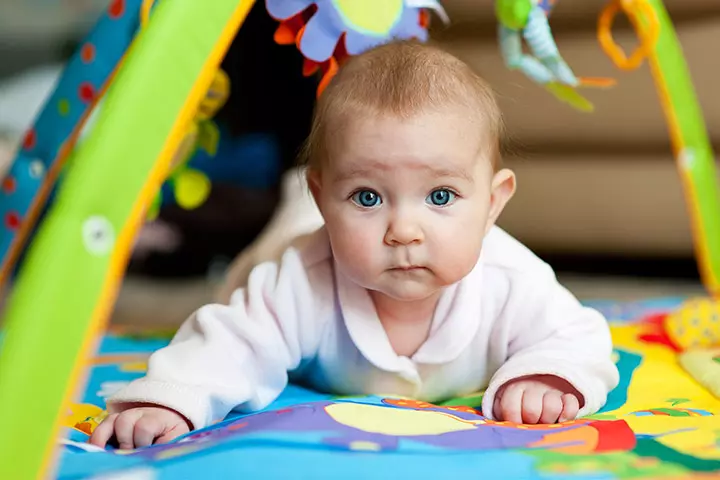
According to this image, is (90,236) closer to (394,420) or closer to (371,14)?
(394,420)

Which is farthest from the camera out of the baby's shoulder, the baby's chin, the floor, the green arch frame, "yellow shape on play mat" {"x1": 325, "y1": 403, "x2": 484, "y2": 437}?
the floor

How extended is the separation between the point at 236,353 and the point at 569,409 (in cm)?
28

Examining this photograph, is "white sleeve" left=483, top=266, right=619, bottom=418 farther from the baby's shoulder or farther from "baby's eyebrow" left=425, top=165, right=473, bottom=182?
"baby's eyebrow" left=425, top=165, right=473, bottom=182

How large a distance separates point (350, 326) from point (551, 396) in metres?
0.19

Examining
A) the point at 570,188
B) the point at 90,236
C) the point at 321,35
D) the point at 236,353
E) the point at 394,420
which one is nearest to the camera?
the point at 90,236

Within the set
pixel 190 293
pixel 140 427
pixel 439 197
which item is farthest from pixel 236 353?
pixel 190 293

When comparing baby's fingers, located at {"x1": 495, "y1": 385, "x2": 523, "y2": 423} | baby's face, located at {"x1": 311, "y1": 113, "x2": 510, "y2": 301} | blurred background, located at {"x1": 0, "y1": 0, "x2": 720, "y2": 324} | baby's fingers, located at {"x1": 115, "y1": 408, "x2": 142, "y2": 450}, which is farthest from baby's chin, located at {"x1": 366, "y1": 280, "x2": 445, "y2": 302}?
blurred background, located at {"x1": 0, "y1": 0, "x2": 720, "y2": 324}

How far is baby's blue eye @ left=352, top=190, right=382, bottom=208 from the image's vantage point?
678 mm

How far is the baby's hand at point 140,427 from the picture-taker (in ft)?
2.03

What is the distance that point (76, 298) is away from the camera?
18.0 inches

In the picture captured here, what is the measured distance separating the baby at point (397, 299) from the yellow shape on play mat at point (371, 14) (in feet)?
0.31

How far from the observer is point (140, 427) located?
0.62 metres

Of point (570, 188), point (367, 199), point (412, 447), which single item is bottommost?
point (412, 447)

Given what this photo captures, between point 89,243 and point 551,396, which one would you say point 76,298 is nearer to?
point 89,243
